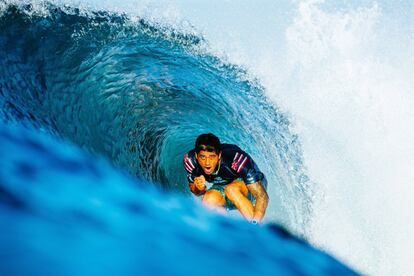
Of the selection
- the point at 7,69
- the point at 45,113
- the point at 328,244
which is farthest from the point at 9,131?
the point at 328,244

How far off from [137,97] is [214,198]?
7.81 ft

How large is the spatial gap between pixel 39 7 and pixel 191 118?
2800 millimetres

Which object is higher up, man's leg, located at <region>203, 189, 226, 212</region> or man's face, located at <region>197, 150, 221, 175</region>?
man's face, located at <region>197, 150, 221, 175</region>

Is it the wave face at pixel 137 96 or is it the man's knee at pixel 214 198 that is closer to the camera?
the man's knee at pixel 214 198

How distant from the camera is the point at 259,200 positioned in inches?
155

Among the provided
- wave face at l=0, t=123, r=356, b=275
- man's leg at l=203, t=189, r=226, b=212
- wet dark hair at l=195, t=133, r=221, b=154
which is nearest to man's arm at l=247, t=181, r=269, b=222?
man's leg at l=203, t=189, r=226, b=212

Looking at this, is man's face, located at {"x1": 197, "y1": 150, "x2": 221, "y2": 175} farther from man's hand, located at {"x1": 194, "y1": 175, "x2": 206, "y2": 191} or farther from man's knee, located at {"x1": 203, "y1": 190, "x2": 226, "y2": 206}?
man's knee, located at {"x1": 203, "y1": 190, "x2": 226, "y2": 206}

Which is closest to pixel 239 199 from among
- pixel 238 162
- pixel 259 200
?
pixel 259 200

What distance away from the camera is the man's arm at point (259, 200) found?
3818mm

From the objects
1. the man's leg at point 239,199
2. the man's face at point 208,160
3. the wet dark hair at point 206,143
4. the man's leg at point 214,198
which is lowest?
the man's leg at point 214,198

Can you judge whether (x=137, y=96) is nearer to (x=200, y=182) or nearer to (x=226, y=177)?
(x=226, y=177)

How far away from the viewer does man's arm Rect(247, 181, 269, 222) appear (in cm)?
382

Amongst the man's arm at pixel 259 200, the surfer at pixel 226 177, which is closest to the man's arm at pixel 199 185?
the surfer at pixel 226 177

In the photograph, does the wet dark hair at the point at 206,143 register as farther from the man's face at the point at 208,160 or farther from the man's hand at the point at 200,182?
the man's hand at the point at 200,182
